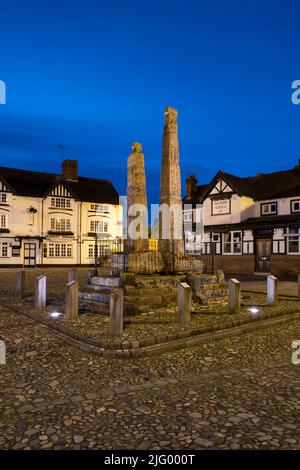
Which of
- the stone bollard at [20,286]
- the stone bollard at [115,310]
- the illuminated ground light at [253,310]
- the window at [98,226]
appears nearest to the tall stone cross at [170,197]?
the illuminated ground light at [253,310]

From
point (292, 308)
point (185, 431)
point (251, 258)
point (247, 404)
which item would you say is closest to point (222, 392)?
point (247, 404)

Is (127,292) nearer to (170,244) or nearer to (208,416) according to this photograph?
(170,244)

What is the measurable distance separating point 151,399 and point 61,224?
37484mm

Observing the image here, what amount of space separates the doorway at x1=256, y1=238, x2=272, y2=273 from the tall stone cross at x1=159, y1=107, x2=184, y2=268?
1649 cm

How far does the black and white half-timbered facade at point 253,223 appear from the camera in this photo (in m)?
25.8

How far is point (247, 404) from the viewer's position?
452 centimetres

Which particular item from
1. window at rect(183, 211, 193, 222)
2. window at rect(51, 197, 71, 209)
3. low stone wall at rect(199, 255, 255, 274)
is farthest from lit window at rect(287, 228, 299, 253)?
window at rect(51, 197, 71, 209)

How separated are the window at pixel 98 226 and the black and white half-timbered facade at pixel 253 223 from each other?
46.5 ft

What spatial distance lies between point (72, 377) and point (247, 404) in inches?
99.5

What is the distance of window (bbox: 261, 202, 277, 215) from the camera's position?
91.6 feet

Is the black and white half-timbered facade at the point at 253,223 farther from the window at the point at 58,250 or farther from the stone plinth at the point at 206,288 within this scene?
the window at the point at 58,250

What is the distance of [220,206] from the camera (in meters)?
30.2

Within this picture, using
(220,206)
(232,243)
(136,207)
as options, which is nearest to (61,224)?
(220,206)

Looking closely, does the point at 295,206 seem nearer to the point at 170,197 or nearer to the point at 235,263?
the point at 235,263
